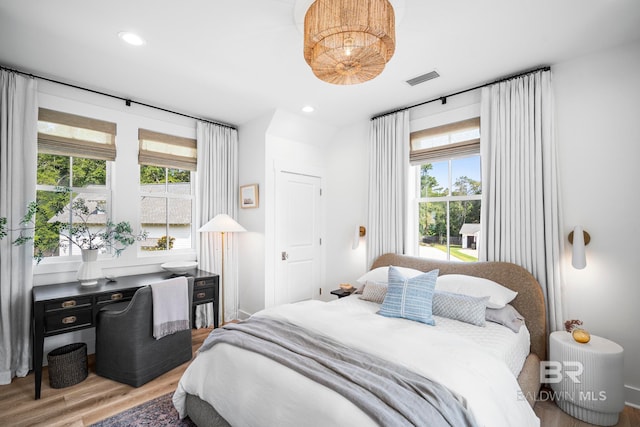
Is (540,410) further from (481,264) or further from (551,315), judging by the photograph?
(481,264)

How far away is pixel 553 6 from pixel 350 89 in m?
1.66

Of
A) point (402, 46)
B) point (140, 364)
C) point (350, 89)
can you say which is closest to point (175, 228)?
point (140, 364)

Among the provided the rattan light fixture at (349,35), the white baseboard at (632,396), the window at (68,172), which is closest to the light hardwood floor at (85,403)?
the white baseboard at (632,396)

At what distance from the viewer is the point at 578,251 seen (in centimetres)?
230

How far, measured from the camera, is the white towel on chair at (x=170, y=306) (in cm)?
252

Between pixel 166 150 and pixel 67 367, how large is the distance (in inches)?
91.4

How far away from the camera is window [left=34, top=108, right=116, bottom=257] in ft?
9.39

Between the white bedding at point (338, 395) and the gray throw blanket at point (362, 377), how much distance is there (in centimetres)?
4

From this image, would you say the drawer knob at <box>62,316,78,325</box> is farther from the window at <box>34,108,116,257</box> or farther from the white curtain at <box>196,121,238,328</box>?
the white curtain at <box>196,121,238,328</box>

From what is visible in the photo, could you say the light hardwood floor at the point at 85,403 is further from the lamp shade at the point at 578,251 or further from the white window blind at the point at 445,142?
the white window blind at the point at 445,142

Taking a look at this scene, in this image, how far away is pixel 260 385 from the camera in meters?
1.55

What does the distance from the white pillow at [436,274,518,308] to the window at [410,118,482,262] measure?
0.55 meters

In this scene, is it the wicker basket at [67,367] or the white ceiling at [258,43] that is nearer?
the white ceiling at [258,43]

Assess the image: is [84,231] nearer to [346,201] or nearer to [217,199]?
[217,199]
